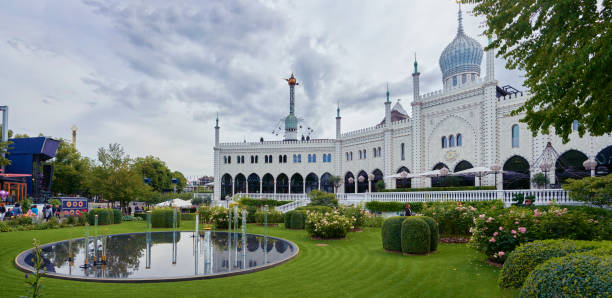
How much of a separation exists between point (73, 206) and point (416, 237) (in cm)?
2904

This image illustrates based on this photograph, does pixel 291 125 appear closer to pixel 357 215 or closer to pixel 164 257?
pixel 357 215

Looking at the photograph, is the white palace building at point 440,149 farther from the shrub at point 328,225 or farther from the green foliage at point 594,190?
the shrub at point 328,225

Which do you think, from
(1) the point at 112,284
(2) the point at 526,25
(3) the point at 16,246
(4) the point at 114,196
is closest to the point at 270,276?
(1) the point at 112,284

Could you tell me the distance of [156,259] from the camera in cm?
1107

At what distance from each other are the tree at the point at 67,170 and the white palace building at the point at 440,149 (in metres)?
19.0

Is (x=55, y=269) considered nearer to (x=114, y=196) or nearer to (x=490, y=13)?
(x=490, y=13)

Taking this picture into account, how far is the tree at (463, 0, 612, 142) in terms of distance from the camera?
5777 millimetres

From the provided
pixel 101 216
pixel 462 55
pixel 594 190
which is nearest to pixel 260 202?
pixel 101 216

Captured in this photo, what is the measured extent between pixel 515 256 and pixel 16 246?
16776mm

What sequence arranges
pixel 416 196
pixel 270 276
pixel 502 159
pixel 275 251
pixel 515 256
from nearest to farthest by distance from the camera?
pixel 515 256 → pixel 270 276 → pixel 275 251 → pixel 416 196 → pixel 502 159

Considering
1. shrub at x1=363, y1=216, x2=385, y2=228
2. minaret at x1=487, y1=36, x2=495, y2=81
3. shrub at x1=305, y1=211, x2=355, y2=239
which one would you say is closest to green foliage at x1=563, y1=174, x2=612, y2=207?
shrub at x1=363, y1=216, x2=385, y2=228

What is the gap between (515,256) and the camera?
643cm

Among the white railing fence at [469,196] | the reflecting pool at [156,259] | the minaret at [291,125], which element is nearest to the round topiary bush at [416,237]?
the reflecting pool at [156,259]

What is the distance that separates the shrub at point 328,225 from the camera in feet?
51.3
